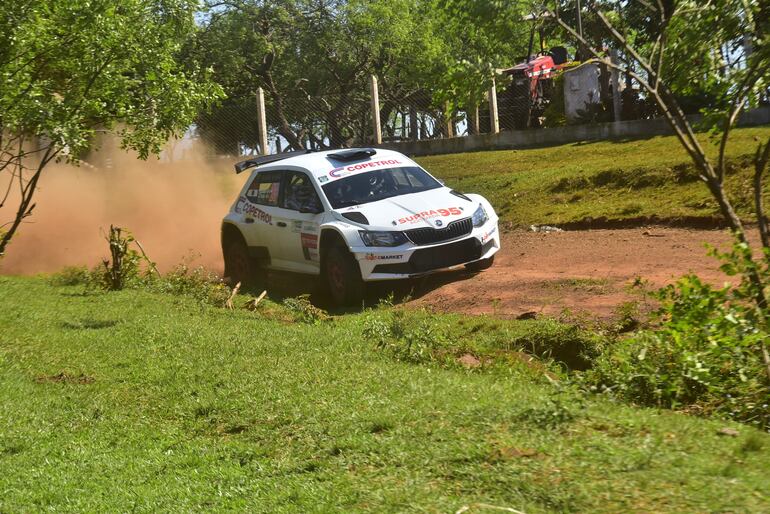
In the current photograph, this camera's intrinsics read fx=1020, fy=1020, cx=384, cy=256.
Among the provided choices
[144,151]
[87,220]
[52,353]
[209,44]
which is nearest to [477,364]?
[52,353]

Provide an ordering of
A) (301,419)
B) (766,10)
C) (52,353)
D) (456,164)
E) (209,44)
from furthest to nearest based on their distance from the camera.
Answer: (209,44) < (456,164) < (52,353) < (766,10) < (301,419)

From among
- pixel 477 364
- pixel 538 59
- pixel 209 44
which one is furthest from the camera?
pixel 209 44

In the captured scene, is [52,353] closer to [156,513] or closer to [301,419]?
[301,419]

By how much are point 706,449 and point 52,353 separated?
7335mm

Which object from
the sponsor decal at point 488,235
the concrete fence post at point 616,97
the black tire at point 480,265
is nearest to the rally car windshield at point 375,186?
the sponsor decal at point 488,235

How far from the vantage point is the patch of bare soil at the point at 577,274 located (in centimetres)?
1116

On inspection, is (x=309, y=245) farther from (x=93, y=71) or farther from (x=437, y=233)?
(x=93, y=71)

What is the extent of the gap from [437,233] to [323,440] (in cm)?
667

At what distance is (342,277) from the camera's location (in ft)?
42.7

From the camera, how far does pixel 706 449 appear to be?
5246 mm

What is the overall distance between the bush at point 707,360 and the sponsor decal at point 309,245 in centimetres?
665

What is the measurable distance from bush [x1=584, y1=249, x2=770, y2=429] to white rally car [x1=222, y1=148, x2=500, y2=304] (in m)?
5.58

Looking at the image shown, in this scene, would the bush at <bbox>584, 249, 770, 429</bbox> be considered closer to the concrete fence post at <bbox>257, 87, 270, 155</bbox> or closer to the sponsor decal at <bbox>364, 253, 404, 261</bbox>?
the sponsor decal at <bbox>364, 253, 404, 261</bbox>

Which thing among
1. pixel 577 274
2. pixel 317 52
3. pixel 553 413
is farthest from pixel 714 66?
pixel 317 52
